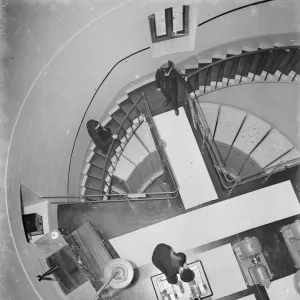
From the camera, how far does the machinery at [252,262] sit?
6086 millimetres

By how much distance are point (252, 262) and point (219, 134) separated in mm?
3528

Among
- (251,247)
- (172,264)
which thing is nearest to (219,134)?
(251,247)

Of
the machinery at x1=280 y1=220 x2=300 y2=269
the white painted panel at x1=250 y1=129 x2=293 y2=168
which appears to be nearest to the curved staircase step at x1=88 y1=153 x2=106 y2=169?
the white painted panel at x1=250 y1=129 x2=293 y2=168

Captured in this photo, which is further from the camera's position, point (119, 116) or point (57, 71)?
point (119, 116)

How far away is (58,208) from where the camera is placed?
7414 mm

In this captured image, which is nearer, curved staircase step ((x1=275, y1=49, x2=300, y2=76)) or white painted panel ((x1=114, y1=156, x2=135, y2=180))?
curved staircase step ((x1=275, y1=49, x2=300, y2=76))

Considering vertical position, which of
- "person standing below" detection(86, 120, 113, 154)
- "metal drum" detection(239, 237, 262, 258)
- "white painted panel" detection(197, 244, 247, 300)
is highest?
"person standing below" detection(86, 120, 113, 154)

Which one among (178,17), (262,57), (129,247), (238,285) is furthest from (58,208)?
(262,57)

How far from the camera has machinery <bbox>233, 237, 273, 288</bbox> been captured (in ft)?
20.0

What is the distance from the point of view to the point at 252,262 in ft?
20.8

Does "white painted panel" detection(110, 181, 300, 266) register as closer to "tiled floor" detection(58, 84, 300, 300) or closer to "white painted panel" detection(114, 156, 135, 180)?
"tiled floor" detection(58, 84, 300, 300)

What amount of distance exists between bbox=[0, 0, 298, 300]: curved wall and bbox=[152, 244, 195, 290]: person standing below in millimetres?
2164

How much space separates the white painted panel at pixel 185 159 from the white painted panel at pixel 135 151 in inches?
57.7

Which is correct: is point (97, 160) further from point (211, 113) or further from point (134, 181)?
point (211, 113)
